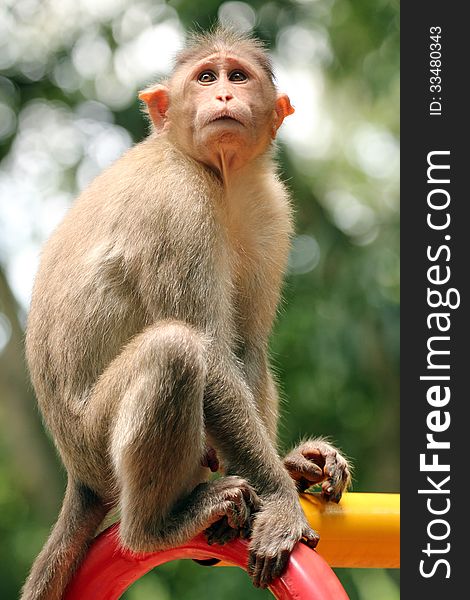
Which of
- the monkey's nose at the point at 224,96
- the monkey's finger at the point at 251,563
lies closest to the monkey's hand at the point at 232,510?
the monkey's finger at the point at 251,563

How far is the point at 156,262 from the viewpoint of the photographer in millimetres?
4184

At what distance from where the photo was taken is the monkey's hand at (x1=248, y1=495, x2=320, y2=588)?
3.56 m

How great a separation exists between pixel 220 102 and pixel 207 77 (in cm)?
31

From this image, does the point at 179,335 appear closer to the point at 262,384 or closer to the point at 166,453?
the point at 166,453

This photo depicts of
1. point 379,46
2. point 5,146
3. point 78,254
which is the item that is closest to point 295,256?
point 379,46

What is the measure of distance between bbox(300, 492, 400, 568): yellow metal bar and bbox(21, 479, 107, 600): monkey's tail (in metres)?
0.91

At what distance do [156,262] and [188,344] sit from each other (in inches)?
19.9

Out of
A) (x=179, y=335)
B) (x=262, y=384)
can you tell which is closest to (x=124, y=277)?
(x=179, y=335)

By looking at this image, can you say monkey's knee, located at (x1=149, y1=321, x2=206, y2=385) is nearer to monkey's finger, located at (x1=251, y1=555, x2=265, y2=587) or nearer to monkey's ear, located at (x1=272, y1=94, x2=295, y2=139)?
monkey's finger, located at (x1=251, y1=555, x2=265, y2=587)

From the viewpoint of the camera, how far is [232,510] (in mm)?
3711

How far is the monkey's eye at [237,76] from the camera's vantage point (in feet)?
15.6

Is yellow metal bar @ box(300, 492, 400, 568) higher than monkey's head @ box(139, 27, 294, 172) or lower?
lower

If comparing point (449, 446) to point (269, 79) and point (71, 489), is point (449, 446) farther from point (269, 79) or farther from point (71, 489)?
point (269, 79)

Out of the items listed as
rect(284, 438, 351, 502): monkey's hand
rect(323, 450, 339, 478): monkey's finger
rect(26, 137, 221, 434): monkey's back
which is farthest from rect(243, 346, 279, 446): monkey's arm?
rect(26, 137, 221, 434): monkey's back
